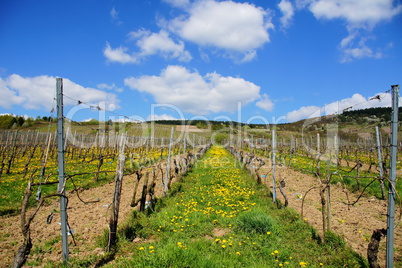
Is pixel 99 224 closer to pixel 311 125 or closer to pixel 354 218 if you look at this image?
pixel 354 218

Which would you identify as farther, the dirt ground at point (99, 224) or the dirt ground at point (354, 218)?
the dirt ground at point (354, 218)

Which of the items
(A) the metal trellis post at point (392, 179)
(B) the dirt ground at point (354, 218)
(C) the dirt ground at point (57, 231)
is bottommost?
(B) the dirt ground at point (354, 218)

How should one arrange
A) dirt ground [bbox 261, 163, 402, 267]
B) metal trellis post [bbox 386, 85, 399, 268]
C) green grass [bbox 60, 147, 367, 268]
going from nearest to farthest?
metal trellis post [bbox 386, 85, 399, 268]
green grass [bbox 60, 147, 367, 268]
dirt ground [bbox 261, 163, 402, 267]

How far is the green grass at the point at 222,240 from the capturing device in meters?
4.36

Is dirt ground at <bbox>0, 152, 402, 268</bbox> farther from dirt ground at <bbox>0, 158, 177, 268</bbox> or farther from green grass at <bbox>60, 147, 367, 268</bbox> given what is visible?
green grass at <bbox>60, 147, 367, 268</bbox>

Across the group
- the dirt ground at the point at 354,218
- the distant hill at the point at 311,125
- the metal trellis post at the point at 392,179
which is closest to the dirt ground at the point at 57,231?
the distant hill at the point at 311,125

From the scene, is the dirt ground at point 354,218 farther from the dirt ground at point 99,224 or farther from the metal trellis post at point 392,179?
the metal trellis post at point 392,179

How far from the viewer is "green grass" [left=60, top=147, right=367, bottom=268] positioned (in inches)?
171

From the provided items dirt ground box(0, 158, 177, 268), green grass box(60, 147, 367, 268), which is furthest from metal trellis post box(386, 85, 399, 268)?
dirt ground box(0, 158, 177, 268)

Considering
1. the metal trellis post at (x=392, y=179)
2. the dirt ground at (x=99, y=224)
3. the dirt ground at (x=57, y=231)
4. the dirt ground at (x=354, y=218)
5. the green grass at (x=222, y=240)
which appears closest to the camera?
the metal trellis post at (x=392, y=179)

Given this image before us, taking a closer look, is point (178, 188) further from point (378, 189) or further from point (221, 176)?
point (378, 189)

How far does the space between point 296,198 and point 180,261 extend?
6.63m

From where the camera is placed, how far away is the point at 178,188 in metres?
10.5

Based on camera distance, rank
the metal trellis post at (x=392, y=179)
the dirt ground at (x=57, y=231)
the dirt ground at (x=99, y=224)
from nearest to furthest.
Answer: the metal trellis post at (x=392, y=179)
the dirt ground at (x=57, y=231)
the dirt ground at (x=99, y=224)
